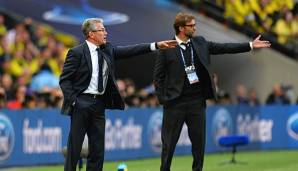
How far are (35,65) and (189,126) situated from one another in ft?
33.5

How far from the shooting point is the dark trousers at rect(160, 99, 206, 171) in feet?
35.7

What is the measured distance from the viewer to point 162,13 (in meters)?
24.6

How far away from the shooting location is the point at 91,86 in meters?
10.2

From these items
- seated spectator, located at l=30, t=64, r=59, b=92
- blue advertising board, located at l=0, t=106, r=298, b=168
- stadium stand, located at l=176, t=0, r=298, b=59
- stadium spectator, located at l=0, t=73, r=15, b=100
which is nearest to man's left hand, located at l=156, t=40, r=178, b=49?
blue advertising board, located at l=0, t=106, r=298, b=168

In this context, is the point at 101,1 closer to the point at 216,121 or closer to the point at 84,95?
the point at 216,121

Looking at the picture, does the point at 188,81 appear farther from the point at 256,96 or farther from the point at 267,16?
the point at 267,16

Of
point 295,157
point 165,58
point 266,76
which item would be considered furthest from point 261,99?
point 165,58

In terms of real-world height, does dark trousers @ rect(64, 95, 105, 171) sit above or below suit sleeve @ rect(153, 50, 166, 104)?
below

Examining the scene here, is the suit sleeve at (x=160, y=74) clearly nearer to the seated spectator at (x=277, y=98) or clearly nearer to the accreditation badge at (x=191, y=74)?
the accreditation badge at (x=191, y=74)

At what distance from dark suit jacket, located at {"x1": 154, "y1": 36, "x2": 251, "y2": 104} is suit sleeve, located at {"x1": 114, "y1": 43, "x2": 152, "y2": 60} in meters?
0.84

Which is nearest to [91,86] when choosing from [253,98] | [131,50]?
[131,50]

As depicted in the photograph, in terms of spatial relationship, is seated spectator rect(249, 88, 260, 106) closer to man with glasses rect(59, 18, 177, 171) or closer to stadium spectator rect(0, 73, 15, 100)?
stadium spectator rect(0, 73, 15, 100)

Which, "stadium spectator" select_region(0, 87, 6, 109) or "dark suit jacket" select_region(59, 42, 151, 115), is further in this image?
"stadium spectator" select_region(0, 87, 6, 109)

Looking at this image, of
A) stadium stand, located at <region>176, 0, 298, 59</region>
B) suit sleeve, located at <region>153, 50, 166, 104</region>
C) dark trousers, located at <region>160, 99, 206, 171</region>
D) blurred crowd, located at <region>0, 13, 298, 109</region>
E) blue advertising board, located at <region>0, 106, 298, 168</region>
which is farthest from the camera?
stadium stand, located at <region>176, 0, 298, 59</region>
